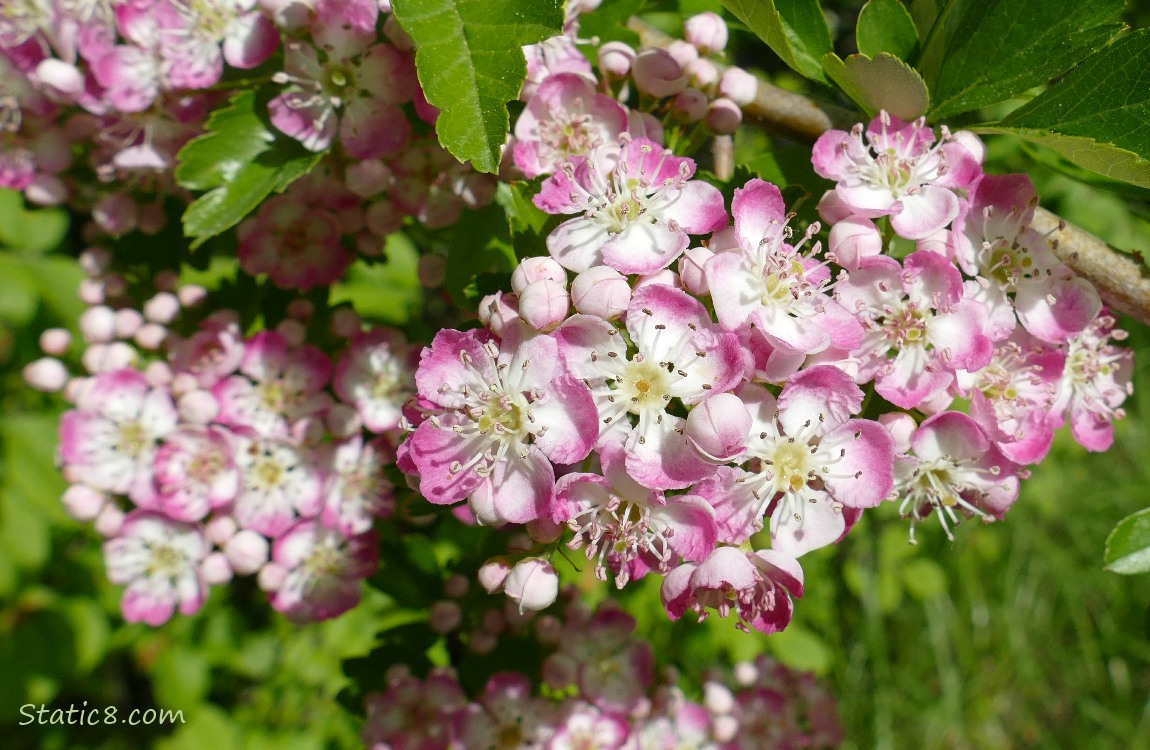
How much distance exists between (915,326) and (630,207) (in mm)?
491

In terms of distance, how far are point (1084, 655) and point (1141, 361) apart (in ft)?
6.41

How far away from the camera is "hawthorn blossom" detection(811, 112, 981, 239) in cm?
139

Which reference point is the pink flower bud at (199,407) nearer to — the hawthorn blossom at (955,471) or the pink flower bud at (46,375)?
the pink flower bud at (46,375)

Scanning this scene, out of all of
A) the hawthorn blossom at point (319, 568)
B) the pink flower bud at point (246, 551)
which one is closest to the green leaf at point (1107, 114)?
the hawthorn blossom at point (319, 568)

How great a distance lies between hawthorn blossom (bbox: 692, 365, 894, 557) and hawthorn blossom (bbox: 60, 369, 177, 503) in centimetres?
135

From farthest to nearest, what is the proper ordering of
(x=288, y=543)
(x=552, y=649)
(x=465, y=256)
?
1. (x=552, y=649)
2. (x=288, y=543)
3. (x=465, y=256)

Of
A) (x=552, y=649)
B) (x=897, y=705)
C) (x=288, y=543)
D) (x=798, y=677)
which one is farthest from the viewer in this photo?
(x=897, y=705)

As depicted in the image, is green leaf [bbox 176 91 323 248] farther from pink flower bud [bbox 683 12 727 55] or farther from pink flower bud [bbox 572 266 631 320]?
pink flower bud [bbox 683 12 727 55]

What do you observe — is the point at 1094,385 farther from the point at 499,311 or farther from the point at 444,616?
the point at 444,616

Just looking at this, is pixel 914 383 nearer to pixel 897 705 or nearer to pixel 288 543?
pixel 288 543

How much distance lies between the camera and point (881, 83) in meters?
1.39

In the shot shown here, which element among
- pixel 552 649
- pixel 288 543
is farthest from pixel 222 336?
pixel 552 649

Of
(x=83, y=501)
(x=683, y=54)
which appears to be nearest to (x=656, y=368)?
(x=683, y=54)

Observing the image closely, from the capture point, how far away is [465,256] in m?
1.80
